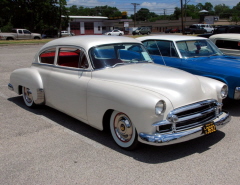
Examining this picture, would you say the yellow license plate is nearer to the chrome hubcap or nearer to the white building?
the chrome hubcap

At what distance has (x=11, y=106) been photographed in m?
6.49

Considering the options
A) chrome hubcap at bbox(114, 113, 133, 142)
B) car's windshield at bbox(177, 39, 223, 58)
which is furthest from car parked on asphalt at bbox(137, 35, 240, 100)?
chrome hubcap at bbox(114, 113, 133, 142)

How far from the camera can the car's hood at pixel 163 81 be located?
12.9ft

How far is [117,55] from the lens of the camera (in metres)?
5.02

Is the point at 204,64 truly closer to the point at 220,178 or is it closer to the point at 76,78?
the point at 76,78

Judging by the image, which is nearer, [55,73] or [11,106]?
[55,73]

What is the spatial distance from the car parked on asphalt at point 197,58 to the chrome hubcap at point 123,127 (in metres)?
2.77

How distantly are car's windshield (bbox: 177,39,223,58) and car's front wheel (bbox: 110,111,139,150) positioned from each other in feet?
11.0

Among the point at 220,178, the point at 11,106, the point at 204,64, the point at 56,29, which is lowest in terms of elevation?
the point at 220,178

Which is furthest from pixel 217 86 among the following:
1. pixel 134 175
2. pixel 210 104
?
pixel 134 175

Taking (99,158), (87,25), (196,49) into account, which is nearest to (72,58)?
(99,158)

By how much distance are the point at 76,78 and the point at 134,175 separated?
2.05 meters

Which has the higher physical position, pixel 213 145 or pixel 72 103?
pixel 72 103

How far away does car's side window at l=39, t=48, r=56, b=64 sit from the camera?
5.66 m
